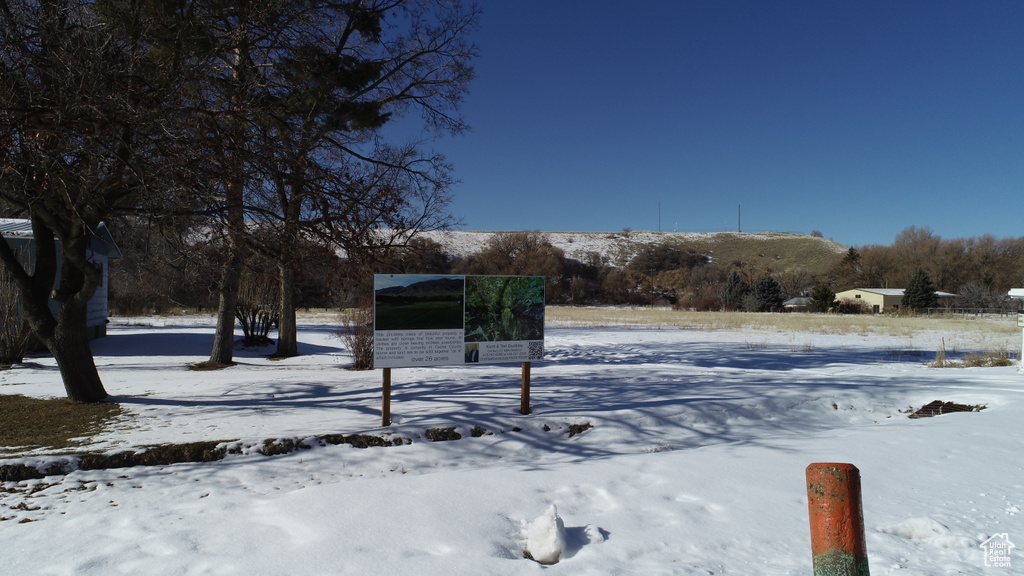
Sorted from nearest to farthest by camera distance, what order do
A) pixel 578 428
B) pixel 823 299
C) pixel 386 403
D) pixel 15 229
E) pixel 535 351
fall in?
1. pixel 386 403
2. pixel 578 428
3. pixel 535 351
4. pixel 15 229
5. pixel 823 299

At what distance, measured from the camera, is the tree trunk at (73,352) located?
770 centimetres

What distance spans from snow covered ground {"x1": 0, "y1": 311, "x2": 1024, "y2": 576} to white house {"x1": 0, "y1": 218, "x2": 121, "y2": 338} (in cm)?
690

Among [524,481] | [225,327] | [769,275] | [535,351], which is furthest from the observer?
[769,275]

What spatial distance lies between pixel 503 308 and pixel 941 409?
6.73 m

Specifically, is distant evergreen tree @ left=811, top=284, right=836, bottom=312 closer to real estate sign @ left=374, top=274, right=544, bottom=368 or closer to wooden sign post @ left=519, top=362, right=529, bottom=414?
real estate sign @ left=374, top=274, right=544, bottom=368

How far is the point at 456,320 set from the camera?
779 centimetres

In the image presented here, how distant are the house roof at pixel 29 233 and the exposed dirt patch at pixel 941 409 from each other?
15.4 metres

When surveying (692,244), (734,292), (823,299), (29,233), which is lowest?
(823,299)

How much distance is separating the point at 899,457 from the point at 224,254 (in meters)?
9.25

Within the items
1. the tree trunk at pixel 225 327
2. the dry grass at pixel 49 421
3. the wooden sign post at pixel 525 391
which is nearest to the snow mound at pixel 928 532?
the wooden sign post at pixel 525 391

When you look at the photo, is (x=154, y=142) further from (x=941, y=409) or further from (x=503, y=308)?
(x=941, y=409)

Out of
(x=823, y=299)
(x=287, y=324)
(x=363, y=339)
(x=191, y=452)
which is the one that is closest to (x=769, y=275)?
(x=823, y=299)

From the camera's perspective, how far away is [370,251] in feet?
26.8

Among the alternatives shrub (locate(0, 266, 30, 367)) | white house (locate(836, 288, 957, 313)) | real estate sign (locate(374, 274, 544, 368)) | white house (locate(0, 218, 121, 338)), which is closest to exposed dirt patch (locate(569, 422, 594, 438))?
real estate sign (locate(374, 274, 544, 368))
